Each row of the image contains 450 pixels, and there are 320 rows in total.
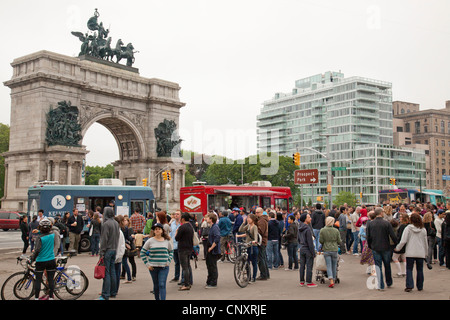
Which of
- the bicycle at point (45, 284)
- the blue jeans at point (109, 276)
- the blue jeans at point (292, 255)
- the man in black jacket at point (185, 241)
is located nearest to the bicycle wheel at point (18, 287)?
the bicycle at point (45, 284)

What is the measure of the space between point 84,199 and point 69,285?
1412 centimetres

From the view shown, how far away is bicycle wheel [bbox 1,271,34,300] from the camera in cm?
1018

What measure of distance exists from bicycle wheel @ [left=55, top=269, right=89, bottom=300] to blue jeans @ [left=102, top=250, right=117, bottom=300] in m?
0.59

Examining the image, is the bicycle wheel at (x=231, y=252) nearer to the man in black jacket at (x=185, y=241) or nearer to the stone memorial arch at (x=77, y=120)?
the man in black jacket at (x=185, y=241)

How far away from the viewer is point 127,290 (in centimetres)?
1238

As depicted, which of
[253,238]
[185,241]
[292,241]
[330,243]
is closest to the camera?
[185,241]

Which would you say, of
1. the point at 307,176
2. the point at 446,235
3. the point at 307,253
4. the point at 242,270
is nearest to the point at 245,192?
the point at 307,176

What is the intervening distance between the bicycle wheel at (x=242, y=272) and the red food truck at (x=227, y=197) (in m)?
12.7

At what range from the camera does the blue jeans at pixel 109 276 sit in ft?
35.7

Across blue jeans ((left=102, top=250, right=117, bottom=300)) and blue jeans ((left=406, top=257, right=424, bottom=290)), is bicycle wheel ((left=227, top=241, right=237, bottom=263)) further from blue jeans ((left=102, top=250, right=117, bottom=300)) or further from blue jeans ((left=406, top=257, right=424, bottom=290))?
blue jeans ((left=406, top=257, right=424, bottom=290))

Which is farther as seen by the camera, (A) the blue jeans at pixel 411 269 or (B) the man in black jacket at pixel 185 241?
(B) the man in black jacket at pixel 185 241

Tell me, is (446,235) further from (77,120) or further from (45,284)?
(77,120)

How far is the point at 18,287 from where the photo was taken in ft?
33.5
